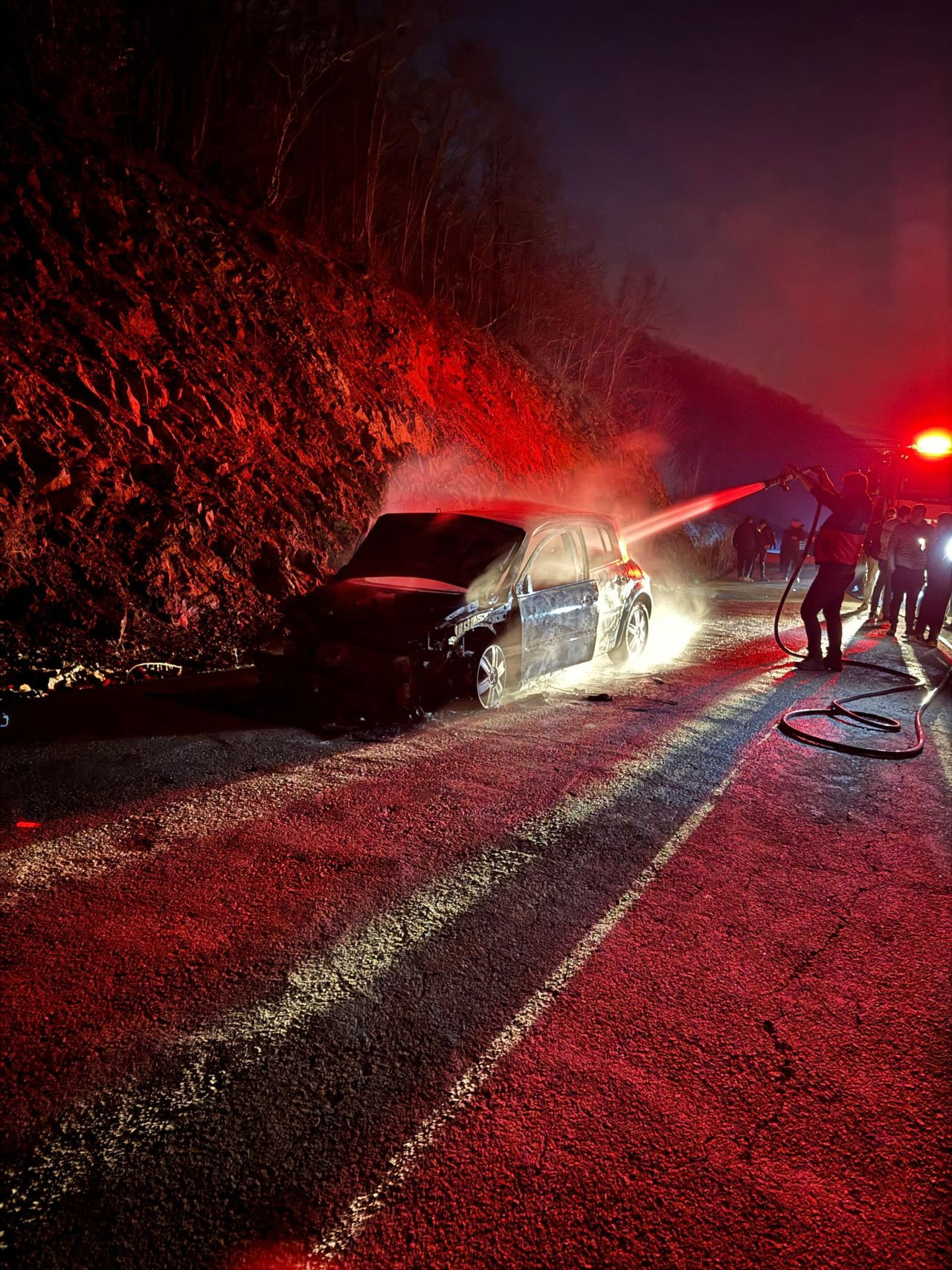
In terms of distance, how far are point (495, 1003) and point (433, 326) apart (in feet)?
62.3

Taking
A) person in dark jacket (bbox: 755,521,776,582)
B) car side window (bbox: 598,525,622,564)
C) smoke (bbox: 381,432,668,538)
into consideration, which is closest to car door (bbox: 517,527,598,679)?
car side window (bbox: 598,525,622,564)

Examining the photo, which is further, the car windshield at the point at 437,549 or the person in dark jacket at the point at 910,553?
the person in dark jacket at the point at 910,553

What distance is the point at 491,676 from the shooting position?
635 cm

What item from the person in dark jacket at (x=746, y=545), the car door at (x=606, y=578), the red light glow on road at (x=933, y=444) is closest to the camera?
the car door at (x=606, y=578)

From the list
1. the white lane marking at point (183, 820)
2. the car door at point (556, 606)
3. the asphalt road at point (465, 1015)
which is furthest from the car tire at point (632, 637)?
the white lane marking at point (183, 820)

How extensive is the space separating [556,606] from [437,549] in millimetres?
1322

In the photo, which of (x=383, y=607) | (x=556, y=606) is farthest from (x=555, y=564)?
(x=383, y=607)

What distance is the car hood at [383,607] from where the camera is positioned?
5855 mm

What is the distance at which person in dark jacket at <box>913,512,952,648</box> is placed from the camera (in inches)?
429

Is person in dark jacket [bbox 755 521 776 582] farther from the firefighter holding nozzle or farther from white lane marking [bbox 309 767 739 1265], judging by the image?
white lane marking [bbox 309 767 739 1265]

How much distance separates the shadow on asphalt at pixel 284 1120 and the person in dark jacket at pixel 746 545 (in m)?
23.0

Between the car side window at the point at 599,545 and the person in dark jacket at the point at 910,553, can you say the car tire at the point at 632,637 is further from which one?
the person in dark jacket at the point at 910,553

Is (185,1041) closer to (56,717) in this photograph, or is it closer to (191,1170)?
(191,1170)

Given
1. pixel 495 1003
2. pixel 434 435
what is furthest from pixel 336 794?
pixel 434 435
